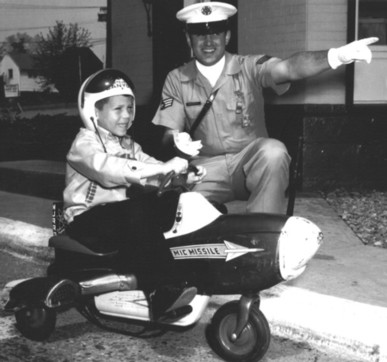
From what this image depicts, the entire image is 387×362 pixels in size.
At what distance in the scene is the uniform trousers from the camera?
4309mm

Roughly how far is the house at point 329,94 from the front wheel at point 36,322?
4.90 metres

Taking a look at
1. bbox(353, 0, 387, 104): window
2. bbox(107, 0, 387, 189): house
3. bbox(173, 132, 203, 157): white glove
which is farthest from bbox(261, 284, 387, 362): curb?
bbox(353, 0, 387, 104): window

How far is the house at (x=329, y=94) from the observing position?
28.7ft

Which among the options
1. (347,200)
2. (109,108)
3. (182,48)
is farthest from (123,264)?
(182,48)

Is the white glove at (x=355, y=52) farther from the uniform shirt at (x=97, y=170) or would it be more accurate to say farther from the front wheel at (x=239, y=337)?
the front wheel at (x=239, y=337)

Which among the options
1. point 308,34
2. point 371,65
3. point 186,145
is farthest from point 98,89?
point 371,65

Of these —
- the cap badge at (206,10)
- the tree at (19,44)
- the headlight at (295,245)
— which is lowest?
the headlight at (295,245)

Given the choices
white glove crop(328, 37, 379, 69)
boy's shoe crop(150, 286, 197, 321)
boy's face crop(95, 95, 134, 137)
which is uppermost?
white glove crop(328, 37, 379, 69)

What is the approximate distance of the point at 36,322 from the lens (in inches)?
167

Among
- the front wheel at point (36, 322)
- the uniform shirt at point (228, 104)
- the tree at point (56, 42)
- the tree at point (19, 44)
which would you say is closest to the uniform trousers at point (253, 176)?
the uniform shirt at point (228, 104)

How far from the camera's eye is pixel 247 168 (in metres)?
4.47

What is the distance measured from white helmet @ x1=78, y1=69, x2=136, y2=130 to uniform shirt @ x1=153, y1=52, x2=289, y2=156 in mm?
611

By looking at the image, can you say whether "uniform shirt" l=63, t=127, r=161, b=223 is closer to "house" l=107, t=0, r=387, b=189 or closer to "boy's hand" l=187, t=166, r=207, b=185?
"boy's hand" l=187, t=166, r=207, b=185

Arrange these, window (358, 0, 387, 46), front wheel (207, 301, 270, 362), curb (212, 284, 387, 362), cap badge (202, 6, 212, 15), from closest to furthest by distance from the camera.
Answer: front wheel (207, 301, 270, 362) < curb (212, 284, 387, 362) < cap badge (202, 6, 212, 15) < window (358, 0, 387, 46)
